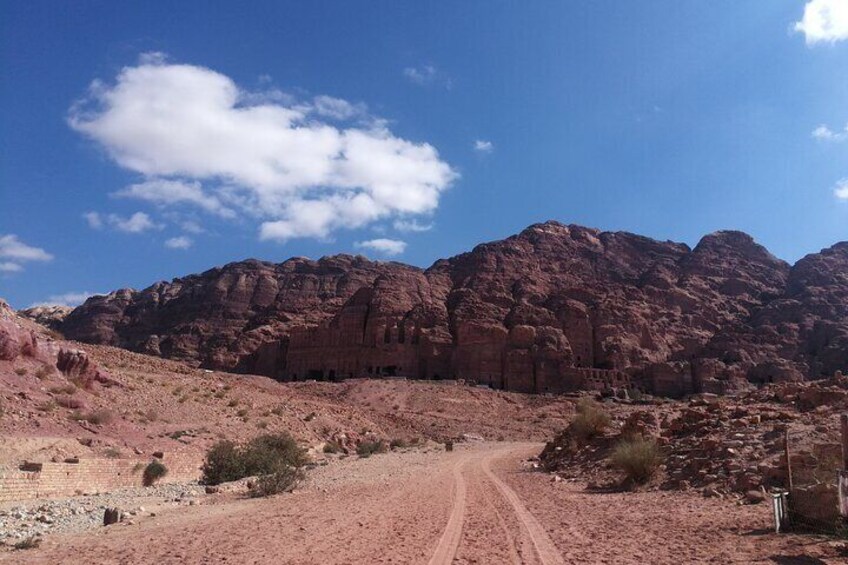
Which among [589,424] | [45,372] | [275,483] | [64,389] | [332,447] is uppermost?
Answer: [45,372]

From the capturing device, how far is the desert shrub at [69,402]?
81.8 ft

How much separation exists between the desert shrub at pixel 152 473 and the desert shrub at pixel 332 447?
15854 millimetres

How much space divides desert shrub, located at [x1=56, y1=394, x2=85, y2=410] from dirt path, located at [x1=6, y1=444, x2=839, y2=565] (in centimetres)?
1079

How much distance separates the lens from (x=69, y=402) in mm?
25266

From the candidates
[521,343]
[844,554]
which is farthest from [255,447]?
[521,343]

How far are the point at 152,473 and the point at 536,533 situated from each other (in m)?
15.7

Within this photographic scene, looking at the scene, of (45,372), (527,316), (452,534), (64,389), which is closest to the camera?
(452,534)

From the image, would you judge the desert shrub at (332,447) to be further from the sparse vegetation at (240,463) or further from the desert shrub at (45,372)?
the desert shrub at (45,372)

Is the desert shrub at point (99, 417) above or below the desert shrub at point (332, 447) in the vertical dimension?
above

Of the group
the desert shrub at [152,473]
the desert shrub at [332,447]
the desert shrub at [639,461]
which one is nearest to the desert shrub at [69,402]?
the desert shrub at [152,473]

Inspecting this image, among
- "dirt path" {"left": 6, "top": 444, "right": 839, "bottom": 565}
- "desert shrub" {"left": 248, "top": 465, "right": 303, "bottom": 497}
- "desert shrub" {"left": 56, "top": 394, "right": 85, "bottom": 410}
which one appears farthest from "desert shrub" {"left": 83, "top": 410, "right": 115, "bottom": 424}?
"dirt path" {"left": 6, "top": 444, "right": 839, "bottom": 565}

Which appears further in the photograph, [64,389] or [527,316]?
[527,316]

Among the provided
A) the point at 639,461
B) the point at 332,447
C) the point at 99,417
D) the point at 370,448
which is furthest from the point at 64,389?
the point at 639,461

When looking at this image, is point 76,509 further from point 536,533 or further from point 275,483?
point 536,533
